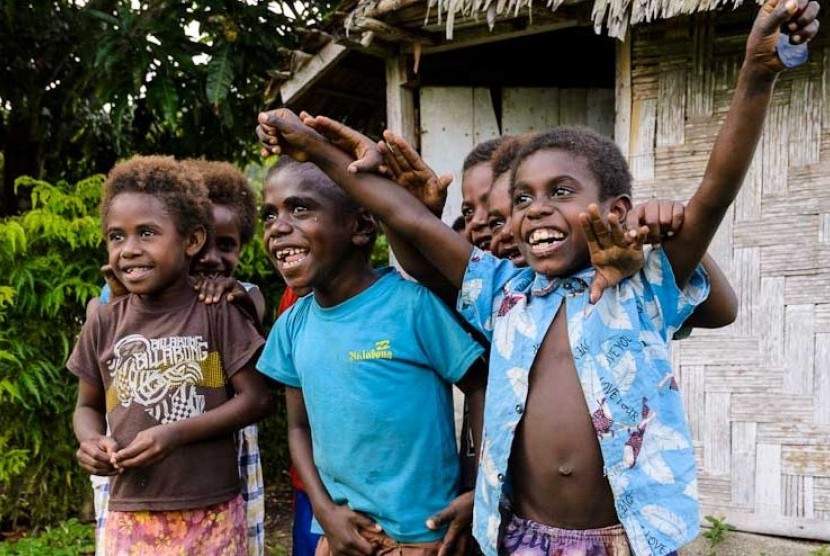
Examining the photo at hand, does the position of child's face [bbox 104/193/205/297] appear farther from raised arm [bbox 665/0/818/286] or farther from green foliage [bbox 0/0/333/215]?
green foliage [bbox 0/0/333/215]

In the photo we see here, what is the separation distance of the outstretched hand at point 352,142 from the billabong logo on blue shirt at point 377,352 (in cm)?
40

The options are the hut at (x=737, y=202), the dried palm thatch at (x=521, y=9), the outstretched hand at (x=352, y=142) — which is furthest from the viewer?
the hut at (x=737, y=202)

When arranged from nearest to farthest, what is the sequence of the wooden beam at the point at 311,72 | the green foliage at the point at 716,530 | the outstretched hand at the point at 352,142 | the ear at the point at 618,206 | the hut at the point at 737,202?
the ear at the point at 618,206
the outstretched hand at the point at 352,142
the hut at the point at 737,202
the green foliage at the point at 716,530
the wooden beam at the point at 311,72

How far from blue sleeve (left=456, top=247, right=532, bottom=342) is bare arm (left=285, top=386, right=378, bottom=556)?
0.55 metres

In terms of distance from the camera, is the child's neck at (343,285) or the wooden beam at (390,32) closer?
the child's neck at (343,285)

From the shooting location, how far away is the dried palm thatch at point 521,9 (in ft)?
12.0

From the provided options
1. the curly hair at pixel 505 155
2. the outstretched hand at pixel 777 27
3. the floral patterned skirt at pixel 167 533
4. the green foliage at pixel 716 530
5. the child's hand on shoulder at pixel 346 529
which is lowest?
the green foliage at pixel 716 530

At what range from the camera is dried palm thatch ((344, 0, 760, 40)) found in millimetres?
3645

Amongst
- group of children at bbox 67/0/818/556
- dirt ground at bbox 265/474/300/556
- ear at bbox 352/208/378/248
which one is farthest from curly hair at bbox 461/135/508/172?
dirt ground at bbox 265/474/300/556

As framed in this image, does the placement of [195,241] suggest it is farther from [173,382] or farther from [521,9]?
[521,9]

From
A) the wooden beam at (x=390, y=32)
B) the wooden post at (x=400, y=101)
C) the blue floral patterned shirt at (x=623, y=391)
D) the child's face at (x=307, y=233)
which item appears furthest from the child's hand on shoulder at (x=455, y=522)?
the wooden post at (x=400, y=101)

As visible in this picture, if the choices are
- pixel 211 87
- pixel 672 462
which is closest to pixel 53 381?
pixel 211 87

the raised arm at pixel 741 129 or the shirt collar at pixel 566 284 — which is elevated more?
the raised arm at pixel 741 129

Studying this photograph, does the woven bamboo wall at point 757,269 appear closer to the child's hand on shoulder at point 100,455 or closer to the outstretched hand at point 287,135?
the outstretched hand at point 287,135
